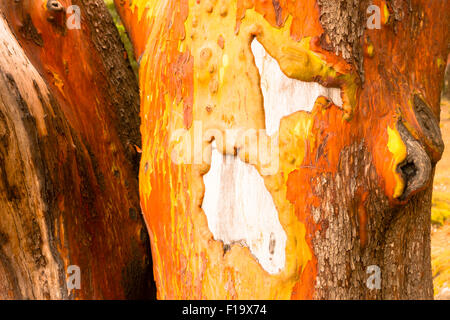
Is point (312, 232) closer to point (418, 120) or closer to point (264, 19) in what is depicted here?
point (418, 120)

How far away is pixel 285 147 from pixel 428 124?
0.52 m

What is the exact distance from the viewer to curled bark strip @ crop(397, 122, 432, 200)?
4.35 ft

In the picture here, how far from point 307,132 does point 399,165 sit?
284 millimetres

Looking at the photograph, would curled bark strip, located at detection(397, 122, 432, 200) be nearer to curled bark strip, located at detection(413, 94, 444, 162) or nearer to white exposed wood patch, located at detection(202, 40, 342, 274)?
curled bark strip, located at detection(413, 94, 444, 162)

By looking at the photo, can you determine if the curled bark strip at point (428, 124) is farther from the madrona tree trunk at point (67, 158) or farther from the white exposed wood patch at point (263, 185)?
the madrona tree trunk at point (67, 158)

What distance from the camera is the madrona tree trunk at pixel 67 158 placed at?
58.2 inches

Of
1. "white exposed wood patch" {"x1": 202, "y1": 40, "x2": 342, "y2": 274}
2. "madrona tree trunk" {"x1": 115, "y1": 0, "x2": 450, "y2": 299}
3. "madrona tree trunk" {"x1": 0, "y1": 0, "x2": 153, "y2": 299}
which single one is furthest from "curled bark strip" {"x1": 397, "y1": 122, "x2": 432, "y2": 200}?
"madrona tree trunk" {"x1": 0, "y1": 0, "x2": 153, "y2": 299}

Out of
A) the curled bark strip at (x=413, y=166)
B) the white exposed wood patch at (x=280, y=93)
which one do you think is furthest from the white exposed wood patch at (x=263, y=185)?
the curled bark strip at (x=413, y=166)

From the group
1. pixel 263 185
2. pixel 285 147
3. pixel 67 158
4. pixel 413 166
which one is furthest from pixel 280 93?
pixel 67 158

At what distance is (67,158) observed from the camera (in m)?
1.57

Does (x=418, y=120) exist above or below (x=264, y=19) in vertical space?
below

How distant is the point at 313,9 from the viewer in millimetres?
1311

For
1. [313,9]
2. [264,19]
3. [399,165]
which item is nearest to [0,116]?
[264,19]

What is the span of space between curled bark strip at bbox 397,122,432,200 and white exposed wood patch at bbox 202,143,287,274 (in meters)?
0.39
